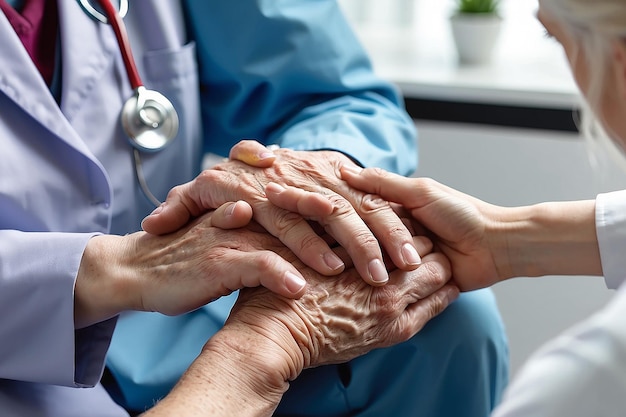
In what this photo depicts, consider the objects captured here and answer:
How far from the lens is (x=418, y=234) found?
4.05 ft

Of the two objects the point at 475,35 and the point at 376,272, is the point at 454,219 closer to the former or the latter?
the point at 376,272

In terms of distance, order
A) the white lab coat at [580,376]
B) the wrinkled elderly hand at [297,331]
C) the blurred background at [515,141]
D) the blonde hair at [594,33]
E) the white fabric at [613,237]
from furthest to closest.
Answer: the blurred background at [515,141] → the white fabric at [613,237] → the wrinkled elderly hand at [297,331] → the blonde hair at [594,33] → the white lab coat at [580,376]

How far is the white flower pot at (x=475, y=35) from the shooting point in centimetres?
214

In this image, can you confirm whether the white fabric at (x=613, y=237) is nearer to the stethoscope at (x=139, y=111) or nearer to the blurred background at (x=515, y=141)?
the stethoscope at (x=139, y=111)

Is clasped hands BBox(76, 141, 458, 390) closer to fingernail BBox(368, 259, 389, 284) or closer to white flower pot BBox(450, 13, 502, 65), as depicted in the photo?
fingernail BBox(368, 259, 389, 284)

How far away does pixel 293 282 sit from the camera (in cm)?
105

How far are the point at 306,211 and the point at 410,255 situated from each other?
0.15 m

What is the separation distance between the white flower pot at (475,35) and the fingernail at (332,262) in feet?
3.95

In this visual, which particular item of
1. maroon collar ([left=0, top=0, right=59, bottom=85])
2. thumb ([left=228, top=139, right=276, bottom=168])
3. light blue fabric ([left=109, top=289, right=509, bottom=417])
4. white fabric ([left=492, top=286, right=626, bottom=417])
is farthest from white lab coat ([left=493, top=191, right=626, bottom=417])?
maroon collar ([left=0, top=0, right=59, bottom=85])

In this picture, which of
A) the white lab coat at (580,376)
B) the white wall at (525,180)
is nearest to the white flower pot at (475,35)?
the white wall at (525,180)

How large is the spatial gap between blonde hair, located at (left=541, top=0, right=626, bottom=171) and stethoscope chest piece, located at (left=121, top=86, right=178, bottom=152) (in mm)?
622

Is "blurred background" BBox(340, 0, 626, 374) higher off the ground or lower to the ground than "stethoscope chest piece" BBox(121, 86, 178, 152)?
lower

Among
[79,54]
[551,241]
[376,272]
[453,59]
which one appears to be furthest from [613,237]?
[453,59]

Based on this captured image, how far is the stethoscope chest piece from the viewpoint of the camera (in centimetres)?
127
